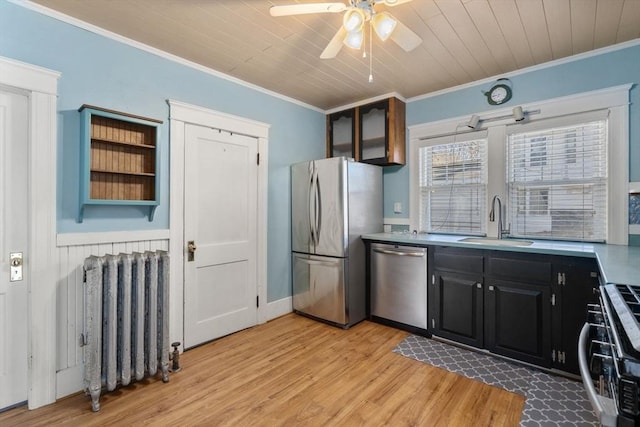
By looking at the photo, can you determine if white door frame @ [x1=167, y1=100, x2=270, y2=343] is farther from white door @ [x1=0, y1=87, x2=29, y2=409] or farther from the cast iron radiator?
white door @ [x1=0, y1=87, x2=29, y2=409]

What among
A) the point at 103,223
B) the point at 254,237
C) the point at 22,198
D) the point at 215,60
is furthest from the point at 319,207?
the point at 22,198

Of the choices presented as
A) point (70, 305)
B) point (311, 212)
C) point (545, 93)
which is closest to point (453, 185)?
point (545, 93)

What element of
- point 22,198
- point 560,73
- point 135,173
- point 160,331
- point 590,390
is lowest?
point 160,331

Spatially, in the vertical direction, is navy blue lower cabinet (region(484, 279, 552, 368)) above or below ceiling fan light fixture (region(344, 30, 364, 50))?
below

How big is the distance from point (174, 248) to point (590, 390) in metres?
2.74

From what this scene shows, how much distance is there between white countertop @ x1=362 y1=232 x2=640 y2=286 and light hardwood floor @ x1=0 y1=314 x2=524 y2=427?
102 cm

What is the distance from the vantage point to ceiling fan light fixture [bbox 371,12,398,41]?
173cm

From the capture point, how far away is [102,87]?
2.29 metres

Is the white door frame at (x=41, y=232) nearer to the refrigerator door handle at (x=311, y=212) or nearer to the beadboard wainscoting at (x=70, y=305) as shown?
the beadboard wainscoting at (x=70, y=305)

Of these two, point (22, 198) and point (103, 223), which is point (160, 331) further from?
→ point (22, 198)

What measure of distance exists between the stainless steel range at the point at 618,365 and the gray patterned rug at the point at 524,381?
0.91 metres

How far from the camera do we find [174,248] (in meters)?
2.70

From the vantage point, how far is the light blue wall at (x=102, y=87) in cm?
202

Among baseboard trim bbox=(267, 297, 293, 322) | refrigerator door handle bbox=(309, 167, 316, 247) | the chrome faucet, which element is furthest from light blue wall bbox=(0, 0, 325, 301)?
the chrome faucet
